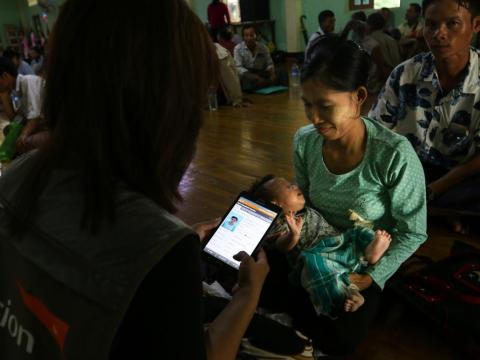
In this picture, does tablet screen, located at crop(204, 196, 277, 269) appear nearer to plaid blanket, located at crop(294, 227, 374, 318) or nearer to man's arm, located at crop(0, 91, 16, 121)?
plaid blanket, located at crop(294, 227, 374, 318)

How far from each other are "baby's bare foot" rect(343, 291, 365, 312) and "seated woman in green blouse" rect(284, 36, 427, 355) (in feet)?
0.12

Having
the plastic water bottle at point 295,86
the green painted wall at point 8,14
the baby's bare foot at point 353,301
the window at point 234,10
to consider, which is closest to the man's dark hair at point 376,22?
the plastic water bottle at point 295,86

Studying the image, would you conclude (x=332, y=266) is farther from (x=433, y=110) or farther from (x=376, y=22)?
(x=376, y=22)

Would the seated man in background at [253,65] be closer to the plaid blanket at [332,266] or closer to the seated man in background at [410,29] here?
the seated man in background at [410,29]

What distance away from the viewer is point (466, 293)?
55.4 inches

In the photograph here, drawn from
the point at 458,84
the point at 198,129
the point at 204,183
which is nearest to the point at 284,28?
the point at 204,183

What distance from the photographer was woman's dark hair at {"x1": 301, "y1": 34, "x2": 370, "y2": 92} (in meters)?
1.23

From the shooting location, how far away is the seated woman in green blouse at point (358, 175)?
1254mm

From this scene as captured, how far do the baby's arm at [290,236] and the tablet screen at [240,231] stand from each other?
79 mm

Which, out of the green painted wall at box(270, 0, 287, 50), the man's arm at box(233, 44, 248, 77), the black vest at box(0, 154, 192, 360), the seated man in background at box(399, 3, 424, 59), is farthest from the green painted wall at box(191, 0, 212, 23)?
the black vest at box(0, 154, 192, 360)

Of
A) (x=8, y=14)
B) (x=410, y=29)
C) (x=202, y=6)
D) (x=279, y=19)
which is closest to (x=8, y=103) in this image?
(x=410, y=29)

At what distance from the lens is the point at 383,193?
54.2 inches

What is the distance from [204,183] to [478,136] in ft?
5.58

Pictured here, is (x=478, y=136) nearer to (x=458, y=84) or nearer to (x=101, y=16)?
(x=458, y=84)
